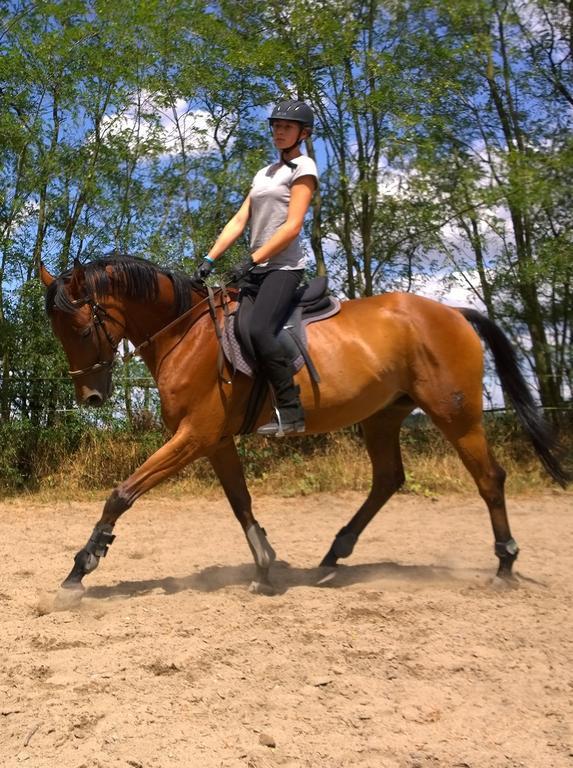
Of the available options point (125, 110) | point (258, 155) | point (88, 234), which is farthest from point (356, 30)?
point (88, 234)

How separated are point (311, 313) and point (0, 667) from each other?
294 centimetres

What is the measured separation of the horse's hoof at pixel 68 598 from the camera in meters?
4.63

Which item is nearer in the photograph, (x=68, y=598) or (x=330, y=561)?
(x=68, y=598)

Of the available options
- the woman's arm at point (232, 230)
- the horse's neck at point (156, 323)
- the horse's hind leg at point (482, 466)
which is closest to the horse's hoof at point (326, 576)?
the horse's hind leg at point (482, 466)

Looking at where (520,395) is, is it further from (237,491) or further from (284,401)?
(237,491)

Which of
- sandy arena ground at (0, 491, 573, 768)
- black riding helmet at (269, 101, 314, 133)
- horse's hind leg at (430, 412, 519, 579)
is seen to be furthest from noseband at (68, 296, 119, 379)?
horse's hind leg at (430, 412, 519, 579)

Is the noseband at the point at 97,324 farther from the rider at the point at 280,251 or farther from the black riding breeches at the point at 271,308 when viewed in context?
the black riding breeches at the point at 271,308

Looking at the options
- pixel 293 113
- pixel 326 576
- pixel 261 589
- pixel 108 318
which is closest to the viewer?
pixel 293 113

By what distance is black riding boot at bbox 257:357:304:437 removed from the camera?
4.83 m

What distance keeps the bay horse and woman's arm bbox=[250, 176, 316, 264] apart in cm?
58

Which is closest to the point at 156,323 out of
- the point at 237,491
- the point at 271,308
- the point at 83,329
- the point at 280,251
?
the point at 83,329

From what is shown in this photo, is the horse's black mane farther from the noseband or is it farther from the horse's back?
the horse's back

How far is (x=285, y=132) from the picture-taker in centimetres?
485

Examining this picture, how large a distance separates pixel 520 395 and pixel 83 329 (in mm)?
3393
